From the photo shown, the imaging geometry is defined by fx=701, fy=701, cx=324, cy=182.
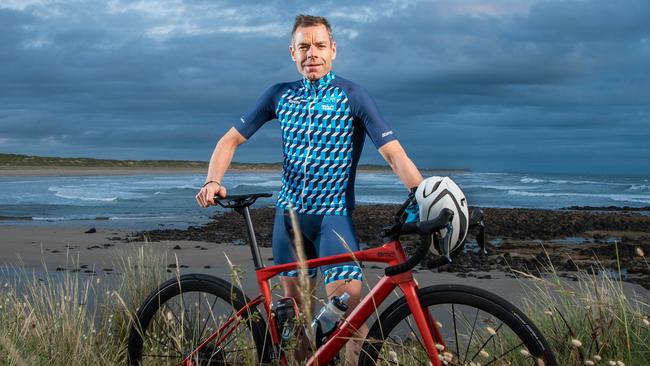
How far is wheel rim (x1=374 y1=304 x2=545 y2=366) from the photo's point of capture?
3193 mm

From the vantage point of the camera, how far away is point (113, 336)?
5359mm

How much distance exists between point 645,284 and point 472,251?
3492mm

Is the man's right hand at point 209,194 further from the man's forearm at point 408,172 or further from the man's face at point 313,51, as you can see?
the man's forearm at point 408,172

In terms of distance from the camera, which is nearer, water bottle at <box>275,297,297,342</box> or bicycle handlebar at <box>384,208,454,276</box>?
bicycle handlebar at <box>384,208,454,276</box>

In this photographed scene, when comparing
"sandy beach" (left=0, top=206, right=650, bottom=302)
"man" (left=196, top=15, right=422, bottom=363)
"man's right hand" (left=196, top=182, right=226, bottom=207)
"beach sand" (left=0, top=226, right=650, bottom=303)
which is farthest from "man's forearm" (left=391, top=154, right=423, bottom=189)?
"sandy beach" (left=0, top=206, right=650, bottom=302)

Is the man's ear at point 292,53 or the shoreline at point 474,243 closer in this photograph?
the man's ear at point 292,53

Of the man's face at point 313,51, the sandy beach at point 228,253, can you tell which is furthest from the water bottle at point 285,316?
the sandy beach at point 228,253

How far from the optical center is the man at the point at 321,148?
390 cm

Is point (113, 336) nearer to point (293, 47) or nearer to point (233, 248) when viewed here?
point (293, 47)

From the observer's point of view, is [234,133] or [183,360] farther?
[234,133]

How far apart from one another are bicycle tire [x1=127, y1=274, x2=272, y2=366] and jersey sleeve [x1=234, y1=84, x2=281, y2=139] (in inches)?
36.0

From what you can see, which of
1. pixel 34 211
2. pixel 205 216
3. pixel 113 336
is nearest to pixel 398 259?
pixel 113 336

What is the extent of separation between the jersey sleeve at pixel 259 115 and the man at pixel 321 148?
0.30 ft

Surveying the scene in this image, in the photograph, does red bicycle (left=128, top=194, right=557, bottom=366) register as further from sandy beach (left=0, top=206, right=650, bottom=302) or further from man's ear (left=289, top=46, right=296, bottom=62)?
sandy beach (left=0, top=206, right=650, bottom=302)
